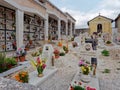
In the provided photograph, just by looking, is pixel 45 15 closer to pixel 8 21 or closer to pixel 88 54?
pixel 8 21

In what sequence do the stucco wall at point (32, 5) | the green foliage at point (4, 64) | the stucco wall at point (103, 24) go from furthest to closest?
the stucco wall at point (103, 24)
the stucco wall at point (32, 5)
the green foliage at point (4, 64)

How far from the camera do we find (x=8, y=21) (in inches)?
505

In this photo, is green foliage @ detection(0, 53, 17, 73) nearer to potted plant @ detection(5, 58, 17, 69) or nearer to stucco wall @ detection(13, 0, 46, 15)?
potted plant @ detection(5, 58, 17, 69)

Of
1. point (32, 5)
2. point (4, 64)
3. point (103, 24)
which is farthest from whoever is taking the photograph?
point (103, 24)

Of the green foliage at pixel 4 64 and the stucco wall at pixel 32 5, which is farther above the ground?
the stucco wall at pixel 32 5

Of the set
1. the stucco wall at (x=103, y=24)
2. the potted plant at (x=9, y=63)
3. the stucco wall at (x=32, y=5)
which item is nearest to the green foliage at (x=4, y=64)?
the potted plant at (x=9, y=63)

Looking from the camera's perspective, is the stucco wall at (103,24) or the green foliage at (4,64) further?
the stucco wall at (103,24)

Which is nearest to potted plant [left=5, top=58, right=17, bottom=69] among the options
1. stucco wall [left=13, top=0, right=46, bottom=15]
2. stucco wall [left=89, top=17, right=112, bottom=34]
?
stucco wall [left=13, top=0, right=46, bottom=15]

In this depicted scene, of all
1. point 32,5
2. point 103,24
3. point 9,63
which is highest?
point 103,24

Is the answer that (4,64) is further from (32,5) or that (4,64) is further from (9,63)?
(32,5)

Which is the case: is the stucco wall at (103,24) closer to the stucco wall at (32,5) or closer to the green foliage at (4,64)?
the stucco wall at (32,5)

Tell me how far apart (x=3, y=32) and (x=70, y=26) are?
1031 inches

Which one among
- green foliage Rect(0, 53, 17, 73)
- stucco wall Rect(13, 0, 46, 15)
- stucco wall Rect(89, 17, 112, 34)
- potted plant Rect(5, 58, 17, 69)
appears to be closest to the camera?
green foliage Rect(0, 53, 17, 73)

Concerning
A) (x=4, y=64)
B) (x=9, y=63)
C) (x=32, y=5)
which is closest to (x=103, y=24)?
(x=32, y=5)
